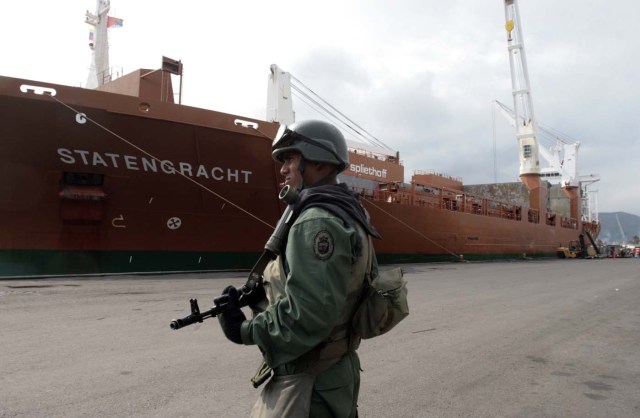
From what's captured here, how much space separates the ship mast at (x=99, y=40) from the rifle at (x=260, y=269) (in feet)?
61.3

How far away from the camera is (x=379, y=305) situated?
4.69 ft

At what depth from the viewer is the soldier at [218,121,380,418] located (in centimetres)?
127

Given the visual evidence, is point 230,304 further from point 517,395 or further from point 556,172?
point 556,172

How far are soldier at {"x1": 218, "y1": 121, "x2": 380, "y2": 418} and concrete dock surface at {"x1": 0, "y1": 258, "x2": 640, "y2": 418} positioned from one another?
1.75 m

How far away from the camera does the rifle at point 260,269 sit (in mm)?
1393

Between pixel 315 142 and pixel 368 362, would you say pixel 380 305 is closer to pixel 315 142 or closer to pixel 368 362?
pixel 315 142

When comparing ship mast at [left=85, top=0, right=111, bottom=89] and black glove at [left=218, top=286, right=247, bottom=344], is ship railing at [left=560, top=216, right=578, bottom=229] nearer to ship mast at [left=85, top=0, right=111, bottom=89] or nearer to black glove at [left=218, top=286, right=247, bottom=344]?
ship mast at [left=85, top=0, right=111, bottom=89]

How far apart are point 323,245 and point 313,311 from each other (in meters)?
0.18

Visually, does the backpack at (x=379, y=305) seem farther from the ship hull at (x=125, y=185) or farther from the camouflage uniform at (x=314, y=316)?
the ship hull at (x=125, y=185)

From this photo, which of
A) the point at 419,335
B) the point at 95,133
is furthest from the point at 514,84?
the point at 419,335

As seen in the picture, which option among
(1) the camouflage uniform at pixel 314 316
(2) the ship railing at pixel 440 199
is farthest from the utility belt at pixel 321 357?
(2) the ship railing at pixel 440 199

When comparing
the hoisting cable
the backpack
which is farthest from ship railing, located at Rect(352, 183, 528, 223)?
the backpack

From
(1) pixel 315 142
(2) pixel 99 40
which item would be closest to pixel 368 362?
(1) pixel 315 142

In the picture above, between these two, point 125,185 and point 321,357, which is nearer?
point 321,357
